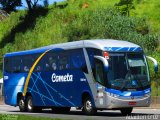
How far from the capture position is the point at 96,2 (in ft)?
215

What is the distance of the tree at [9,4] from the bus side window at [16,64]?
139 feet

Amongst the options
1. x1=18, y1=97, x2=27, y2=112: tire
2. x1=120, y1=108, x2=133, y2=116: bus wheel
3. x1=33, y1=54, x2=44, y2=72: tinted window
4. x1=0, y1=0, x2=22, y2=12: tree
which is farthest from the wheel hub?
x1=0, y1=0, x2=22, y2=12: tree

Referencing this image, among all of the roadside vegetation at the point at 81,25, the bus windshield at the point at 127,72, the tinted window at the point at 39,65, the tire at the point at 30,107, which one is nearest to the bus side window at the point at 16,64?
the tire at the point at 30,107

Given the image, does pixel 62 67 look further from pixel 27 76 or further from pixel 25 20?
pixel 25 20

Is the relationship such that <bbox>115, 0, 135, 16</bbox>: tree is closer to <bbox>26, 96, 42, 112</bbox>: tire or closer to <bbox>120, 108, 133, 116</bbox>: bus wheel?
<bbox>26, 96, 42, 112</bbox>: tire

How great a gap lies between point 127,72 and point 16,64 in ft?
31.8

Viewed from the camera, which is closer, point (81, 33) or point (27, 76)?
point (27, 76)

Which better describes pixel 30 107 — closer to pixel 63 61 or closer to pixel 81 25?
pixel 63 61

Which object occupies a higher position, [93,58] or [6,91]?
[93,58]

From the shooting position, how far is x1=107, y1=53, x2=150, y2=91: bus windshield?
23078 millimetres

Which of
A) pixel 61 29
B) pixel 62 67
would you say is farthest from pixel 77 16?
pixel 62 67

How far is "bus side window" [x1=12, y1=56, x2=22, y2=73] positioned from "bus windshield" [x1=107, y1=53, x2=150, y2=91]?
28.6 feet

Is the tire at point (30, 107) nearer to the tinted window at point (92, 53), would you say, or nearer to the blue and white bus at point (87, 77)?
the blue and white bus at point (87, 77)

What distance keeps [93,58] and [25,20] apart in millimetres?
40227
